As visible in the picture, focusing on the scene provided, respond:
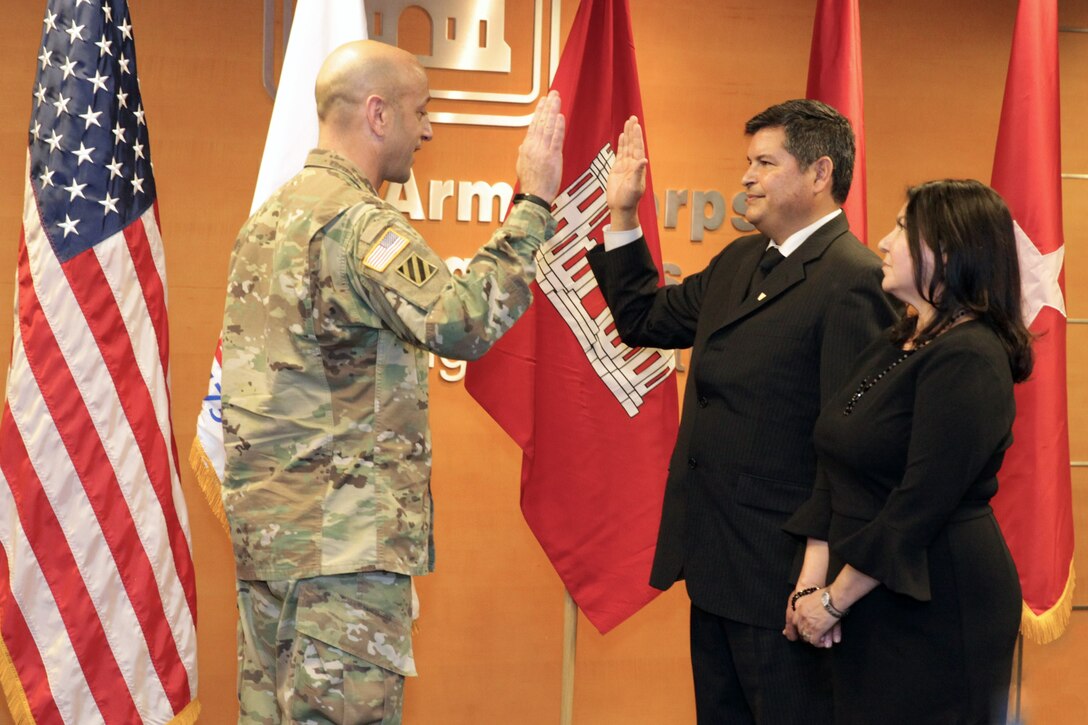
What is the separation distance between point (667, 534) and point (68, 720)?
1.54 meters

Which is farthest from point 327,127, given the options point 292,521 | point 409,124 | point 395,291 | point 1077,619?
point 1077,619

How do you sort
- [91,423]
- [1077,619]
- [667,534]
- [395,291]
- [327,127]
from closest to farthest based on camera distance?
[395,291] → [327,127] → [667,534] → [91,423] → [1077,619]

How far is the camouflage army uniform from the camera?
6.49ft

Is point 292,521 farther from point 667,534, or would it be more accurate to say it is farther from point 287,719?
point 667,534

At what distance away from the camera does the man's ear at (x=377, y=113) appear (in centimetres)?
215

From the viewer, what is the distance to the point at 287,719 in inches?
80.0

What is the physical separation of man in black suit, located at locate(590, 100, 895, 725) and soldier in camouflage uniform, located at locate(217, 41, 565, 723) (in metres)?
0.54

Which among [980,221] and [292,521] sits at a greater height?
[980,221]

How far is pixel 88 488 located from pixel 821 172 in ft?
6.11

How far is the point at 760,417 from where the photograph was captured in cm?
231

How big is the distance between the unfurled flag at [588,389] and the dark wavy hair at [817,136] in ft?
2.08

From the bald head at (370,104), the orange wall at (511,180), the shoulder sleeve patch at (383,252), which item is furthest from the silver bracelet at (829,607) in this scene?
the orange wall at (511,180)

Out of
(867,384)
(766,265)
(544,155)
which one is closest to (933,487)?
(867,384)

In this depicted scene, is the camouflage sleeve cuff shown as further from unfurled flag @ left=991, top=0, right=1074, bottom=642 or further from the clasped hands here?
unfurled flag @ left=991, top=0, right=1074, bottom=642
